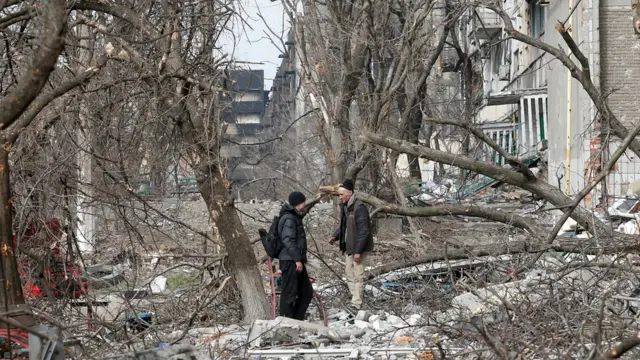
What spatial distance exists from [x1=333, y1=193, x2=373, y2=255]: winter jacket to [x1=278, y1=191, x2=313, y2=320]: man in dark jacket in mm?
1180

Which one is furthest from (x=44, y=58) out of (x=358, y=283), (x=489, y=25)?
(x=489, y=25)

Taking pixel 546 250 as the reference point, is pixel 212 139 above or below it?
above

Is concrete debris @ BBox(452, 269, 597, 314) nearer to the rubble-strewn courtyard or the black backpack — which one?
the rubble-strewn courtyard

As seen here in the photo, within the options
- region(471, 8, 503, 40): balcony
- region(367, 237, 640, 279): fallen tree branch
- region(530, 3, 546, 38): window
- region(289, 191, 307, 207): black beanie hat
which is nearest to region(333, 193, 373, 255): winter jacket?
region(367, 237, 640, 279): fallen tree branch

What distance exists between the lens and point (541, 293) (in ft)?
29.6

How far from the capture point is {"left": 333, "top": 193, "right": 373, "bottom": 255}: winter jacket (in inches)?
479

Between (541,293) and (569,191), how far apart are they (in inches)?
574

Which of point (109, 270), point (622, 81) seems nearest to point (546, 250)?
point (109, 270)

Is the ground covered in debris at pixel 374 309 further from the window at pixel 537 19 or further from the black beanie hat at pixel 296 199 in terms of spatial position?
the window at pixel 537 19

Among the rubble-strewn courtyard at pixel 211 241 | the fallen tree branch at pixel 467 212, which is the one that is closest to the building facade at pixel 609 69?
the rubble-strewn courtyard at pixel 211 241

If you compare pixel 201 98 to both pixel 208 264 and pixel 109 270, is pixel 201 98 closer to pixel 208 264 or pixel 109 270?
pixel 208 264

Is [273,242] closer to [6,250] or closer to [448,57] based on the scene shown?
[6,250]

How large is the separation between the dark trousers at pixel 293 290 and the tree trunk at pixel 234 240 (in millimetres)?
415

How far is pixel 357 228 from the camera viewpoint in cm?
1222
